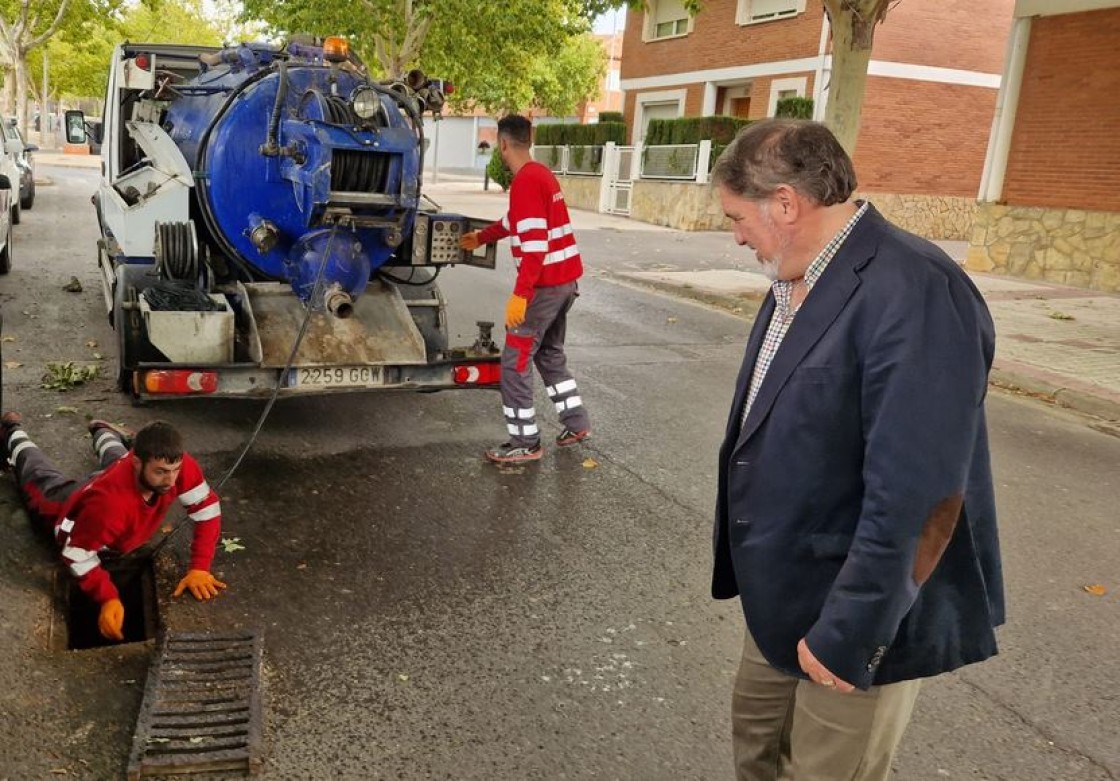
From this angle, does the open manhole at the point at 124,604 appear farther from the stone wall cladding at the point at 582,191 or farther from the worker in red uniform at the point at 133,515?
the stone wall cladding at the point at 582,191

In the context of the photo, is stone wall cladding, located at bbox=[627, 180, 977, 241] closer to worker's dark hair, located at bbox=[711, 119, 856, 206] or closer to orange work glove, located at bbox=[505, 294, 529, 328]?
orange work glove, located at bbox=[505, 294, 529, 328]

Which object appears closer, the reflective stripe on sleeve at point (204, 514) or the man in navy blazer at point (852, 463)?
the man in navy blazer at point (852, 463)

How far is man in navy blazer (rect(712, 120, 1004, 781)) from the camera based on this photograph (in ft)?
5.71

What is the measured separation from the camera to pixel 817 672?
189 centimetres

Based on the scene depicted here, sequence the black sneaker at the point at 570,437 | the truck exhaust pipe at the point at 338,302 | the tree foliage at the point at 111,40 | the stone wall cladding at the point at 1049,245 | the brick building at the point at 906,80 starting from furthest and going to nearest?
→ the tree foliage at the point at 111,40
the brick building at the point at 906,80
the stone wall cladding at the point at 1049,245
the black sneaker at the point at 570,437
the truck exhaust pipe at the point at 338,302

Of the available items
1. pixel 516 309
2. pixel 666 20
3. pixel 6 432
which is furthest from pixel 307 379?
pixel 666 20

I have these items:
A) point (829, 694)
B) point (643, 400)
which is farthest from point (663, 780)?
point (643, 400)

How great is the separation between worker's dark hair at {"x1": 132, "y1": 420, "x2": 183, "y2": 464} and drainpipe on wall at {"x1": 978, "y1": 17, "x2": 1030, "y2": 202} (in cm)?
1577

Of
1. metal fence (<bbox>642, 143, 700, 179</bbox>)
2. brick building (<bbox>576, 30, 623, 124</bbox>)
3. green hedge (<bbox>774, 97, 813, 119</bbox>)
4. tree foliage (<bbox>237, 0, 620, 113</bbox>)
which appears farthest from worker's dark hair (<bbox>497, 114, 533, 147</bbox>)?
brick building (<bbox>576, 30, 623, 124</bbox>)

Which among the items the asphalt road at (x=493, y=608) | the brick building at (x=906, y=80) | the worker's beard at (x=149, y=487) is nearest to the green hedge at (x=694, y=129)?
the brick building at (x=906, y=80)

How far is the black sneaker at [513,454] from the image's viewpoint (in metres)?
5.65

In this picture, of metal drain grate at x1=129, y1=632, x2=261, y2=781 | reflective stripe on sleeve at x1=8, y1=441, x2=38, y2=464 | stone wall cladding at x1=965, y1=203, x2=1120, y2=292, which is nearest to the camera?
metal drain grate at x1=129, y1=632, x2=261, y2=781

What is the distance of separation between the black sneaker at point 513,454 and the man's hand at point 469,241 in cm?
136

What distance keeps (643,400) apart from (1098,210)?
35.6 ft
